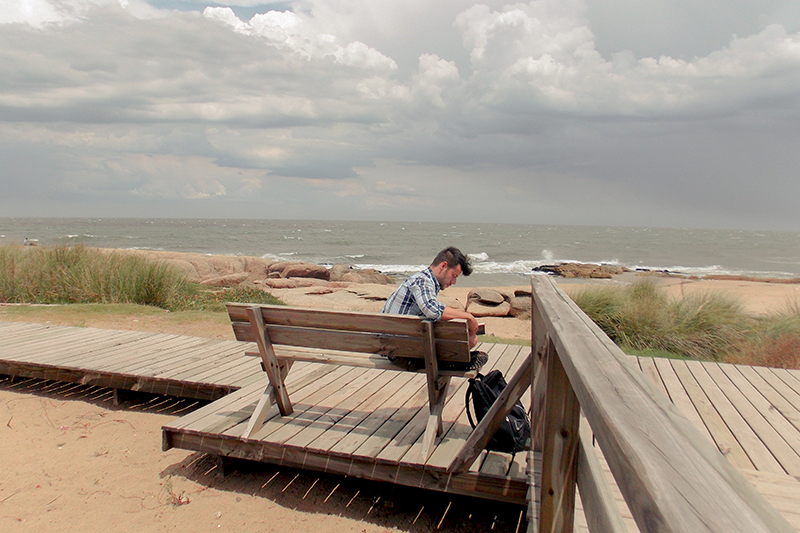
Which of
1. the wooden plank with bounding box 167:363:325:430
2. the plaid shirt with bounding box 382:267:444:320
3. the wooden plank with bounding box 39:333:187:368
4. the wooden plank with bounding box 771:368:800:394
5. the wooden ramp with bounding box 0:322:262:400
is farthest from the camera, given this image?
the wooden plank with bounding box 39:333:187:368

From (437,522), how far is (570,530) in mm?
1970

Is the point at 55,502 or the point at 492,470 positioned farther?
the point at 55,502

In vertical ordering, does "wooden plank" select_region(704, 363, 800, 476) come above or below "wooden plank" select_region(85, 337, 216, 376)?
above

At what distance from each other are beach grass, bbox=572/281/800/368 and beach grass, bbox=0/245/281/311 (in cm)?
731

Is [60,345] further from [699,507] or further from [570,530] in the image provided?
[699,507]

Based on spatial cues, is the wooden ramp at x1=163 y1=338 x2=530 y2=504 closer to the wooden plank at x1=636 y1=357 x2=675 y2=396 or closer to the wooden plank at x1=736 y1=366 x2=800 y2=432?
the wooden plank at x1=636 y1=357 x2=675 y2=396

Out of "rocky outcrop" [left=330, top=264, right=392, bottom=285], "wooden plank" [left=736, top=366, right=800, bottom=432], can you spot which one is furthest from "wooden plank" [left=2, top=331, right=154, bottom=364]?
"rocky outcrop" [left=330, top=264, right=392, bottom=285]

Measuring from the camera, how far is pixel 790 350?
6941 millimetres

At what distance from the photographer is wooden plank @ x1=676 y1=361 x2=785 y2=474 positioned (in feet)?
10.8

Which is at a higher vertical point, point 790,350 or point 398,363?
point 398,363

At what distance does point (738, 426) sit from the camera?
392cm

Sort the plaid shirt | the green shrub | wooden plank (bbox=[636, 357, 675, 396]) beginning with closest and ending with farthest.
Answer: the plaid shirt → wooden plank (bbox=[636, 357, 675, 396]) → the green shrub

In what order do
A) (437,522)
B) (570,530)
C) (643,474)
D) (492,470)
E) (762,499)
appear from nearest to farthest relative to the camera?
(762,499), (643,474), (570,530), (492,470), (437,522)

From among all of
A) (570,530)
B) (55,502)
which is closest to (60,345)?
(55,502)
